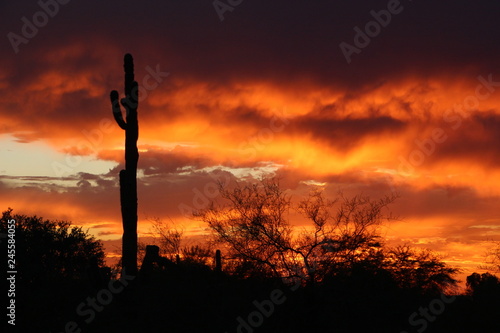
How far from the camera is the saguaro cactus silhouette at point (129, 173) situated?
1925 centimetres

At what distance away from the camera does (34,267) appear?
31875 millimetres

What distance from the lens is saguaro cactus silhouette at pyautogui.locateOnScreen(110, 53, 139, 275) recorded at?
19.2m

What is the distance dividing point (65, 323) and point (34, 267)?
49.4ft

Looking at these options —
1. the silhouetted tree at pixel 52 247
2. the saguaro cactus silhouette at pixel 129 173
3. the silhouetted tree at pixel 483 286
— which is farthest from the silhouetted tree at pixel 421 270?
the silhouetted tree at pixel 52 247

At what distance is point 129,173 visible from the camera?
19578 millimetres

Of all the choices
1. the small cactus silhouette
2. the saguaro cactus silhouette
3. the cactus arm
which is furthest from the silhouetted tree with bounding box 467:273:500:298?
the cactus arm
